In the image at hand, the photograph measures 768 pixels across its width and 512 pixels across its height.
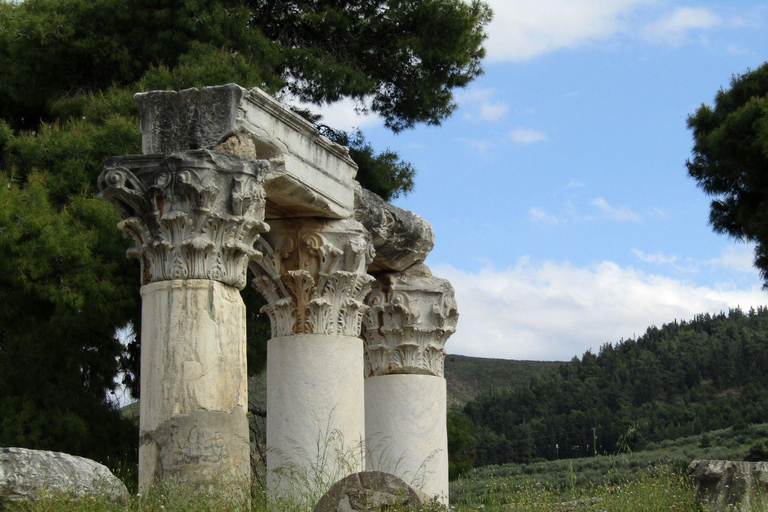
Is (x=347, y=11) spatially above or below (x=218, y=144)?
above

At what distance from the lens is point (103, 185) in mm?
6930

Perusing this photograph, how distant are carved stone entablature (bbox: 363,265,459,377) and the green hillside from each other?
43264 millimetres

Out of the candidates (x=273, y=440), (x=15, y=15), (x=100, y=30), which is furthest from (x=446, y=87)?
(x=273, y=440)

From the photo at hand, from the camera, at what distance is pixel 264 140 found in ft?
25.7

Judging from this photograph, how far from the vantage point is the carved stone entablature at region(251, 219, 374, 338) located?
29.2 feet

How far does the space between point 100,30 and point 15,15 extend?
4.45 ft

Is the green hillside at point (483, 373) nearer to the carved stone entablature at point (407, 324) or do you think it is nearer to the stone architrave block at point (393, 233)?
the carved stone entablature at point (407, 324)

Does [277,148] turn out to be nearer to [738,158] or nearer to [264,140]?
[264,140]

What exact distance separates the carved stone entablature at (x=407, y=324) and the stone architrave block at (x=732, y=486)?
3870 mm

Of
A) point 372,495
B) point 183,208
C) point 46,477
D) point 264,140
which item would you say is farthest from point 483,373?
point 46,477

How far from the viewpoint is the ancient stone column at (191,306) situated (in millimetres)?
6656

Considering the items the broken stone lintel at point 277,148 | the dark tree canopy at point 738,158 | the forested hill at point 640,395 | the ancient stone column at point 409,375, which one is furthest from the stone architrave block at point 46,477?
the forested hill at point 640,395

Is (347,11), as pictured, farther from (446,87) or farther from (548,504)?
(548,504)

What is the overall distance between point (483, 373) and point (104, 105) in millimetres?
50556
